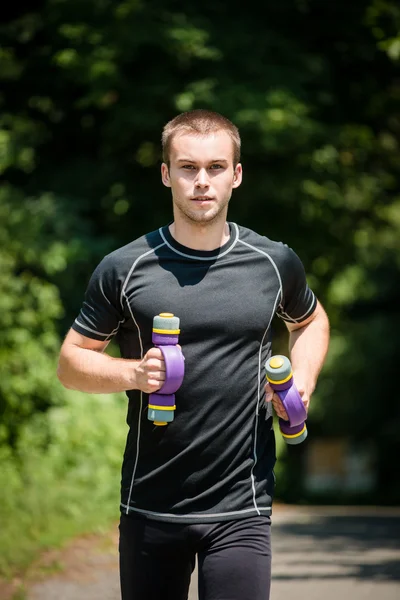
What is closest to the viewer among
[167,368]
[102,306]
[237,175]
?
[167,368]

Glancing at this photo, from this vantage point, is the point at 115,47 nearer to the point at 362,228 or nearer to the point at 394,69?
the point at 394,69

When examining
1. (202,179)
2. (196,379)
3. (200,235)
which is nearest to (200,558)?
(196,379)

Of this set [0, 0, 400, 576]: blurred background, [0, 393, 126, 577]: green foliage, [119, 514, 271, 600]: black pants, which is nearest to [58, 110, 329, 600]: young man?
[119, 514, 271, 600]: black pants

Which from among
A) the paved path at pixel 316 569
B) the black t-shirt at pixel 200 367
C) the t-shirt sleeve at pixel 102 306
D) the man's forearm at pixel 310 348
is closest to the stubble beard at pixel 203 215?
the black t-shirt at pixel 200 367

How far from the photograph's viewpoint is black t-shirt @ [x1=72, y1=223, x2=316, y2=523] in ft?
13.1

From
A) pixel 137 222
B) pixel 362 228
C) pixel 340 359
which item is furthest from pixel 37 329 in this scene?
pixel 340 359

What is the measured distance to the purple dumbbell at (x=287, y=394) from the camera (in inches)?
154

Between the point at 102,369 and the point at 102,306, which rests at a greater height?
the point at 102,306

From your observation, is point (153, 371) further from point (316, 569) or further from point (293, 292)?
point (316, 569)

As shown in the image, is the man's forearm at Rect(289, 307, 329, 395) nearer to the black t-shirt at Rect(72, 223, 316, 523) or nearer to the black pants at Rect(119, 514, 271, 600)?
the black t-shirt at Rect(72, 223, 316, 523)

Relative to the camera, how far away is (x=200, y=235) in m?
4.11

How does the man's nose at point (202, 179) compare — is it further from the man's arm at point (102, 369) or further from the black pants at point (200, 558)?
the black pants at point (200, 558)

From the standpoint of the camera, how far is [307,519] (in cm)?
1504

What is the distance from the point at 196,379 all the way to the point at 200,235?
0.51m
